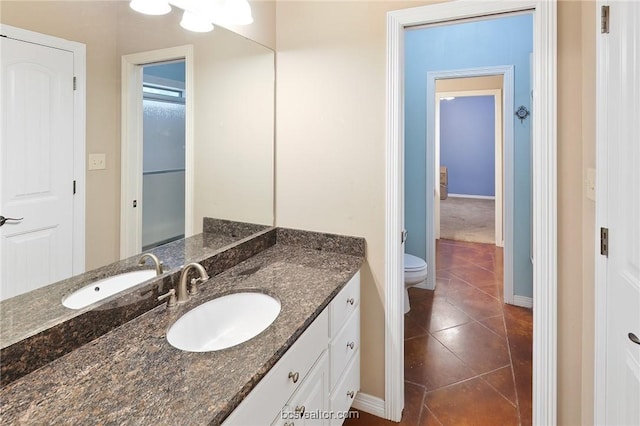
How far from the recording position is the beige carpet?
5.96 m

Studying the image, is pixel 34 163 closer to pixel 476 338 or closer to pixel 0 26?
pixel 0 26

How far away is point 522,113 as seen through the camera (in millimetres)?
3195

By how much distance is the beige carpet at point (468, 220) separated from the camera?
596 cm

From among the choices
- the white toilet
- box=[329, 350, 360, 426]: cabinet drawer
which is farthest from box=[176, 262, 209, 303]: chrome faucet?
the white toilet

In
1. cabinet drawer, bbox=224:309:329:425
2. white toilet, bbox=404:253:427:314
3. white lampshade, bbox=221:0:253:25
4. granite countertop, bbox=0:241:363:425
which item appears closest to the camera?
granite countertop, bbox=0:241:363:425

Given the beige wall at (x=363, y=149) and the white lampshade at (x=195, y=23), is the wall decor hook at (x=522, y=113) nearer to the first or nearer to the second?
the beige wall at (x=363, y=149)

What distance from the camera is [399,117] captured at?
5.98ft

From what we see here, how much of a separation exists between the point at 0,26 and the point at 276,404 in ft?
3.95

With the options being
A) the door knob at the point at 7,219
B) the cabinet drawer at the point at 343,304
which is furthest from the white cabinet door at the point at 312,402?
the door knob at the point at 7,219

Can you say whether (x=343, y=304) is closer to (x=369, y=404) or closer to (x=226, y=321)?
(x=226, y=321)

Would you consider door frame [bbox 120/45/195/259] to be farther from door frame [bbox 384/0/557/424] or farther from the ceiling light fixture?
door frame [bbox 384/0/557/424]

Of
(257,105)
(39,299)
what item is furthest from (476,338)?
(39,299)
